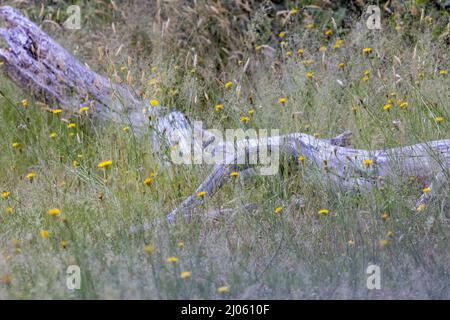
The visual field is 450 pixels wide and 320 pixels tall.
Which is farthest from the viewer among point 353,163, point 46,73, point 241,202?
point 46,73

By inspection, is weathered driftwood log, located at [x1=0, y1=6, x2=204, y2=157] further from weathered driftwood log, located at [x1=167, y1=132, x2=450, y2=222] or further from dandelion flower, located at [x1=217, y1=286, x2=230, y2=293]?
dandelion flower, located at [x1=217, y1=286, x2=230, y2=293]

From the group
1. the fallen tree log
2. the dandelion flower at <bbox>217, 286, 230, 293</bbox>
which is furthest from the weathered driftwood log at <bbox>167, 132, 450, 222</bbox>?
the dandelion flower at <bbox>217, 286, 230, 293</bbox>

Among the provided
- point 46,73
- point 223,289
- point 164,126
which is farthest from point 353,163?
point 46,73

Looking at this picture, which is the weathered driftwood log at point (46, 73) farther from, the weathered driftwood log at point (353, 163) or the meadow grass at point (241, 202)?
the weathered driftwood log at point (353, 163)

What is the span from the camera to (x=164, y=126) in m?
5.54

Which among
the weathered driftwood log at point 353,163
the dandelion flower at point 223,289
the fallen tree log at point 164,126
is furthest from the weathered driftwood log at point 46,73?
the dandelion flower at point 223,289

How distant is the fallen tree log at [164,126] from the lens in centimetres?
469

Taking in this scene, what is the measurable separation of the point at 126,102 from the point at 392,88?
2216mm

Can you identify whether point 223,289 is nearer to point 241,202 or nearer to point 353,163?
point 241,202

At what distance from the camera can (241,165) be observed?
16.1 feet

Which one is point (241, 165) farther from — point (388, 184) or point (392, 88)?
point (392, 88)

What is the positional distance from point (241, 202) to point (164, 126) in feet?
4.14

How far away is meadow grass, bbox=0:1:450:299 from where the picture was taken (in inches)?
139
